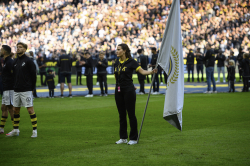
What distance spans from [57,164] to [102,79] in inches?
467

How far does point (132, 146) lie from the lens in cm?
656

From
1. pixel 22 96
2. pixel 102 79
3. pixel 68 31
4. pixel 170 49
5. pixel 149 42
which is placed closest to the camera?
pixel 170 49

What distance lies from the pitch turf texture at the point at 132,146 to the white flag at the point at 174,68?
0.67 m

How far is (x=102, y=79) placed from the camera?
56.1 feet

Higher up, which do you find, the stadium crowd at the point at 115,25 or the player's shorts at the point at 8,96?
the stadium crowd at the point at 115,25

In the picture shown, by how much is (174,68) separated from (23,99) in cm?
351

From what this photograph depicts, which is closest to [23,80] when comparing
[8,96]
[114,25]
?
[8,96]

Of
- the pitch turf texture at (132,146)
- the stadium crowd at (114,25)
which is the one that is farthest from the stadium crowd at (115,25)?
the pitch turf texture at (132,146)

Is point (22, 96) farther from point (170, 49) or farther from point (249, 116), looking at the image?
point (249, 116)

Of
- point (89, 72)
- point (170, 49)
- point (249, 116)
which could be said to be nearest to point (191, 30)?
point (89, 72)

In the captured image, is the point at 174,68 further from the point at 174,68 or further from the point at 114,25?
the point at 114,25

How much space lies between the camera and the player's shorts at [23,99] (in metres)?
7.54

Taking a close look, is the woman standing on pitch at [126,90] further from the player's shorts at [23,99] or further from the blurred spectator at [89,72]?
the blurred spectator at [89,72]

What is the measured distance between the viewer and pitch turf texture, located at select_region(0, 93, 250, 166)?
556 cm
